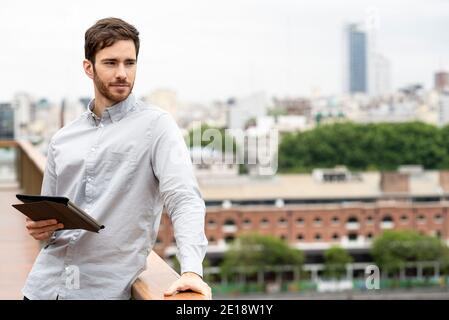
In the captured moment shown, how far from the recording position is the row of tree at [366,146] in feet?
109

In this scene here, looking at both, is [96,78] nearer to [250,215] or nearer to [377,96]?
[250,215]

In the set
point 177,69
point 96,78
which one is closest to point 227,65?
point 177,69

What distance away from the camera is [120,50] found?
3.09 ft

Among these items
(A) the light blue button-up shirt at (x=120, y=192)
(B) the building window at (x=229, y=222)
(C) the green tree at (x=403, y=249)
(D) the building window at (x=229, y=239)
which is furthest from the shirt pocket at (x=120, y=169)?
→ (D) the building window at (x=229, y=239)

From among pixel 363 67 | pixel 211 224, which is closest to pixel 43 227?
pixel 211 224

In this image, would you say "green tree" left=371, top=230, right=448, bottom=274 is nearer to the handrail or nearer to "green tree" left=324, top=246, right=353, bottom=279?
"green tree" left=324, top=246, right=353, bottom=279

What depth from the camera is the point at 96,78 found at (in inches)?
38.0

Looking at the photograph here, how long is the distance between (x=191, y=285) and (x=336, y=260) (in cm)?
2511

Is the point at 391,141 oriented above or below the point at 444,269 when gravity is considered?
above

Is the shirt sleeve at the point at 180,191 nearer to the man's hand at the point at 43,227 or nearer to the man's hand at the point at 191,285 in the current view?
the man's hand at the point at 191,285

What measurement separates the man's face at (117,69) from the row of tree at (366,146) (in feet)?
105

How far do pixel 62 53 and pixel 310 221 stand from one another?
846cm

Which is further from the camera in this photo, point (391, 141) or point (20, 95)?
point (391, 141)

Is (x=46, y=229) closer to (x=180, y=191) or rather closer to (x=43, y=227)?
(x=43, y=227)
